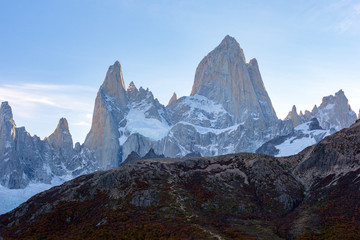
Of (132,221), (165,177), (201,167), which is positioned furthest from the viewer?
(201,167)

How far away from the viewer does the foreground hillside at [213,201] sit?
103375mm

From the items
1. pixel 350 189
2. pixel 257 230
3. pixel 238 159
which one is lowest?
pixel 257 230

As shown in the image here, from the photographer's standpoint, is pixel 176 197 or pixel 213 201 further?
pixel 213 201

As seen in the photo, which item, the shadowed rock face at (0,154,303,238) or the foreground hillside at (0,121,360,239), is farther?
the shadowed rock face at (0,154,303,238)

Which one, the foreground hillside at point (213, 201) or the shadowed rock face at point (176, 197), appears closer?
the foreground hillside at point (213, 201)

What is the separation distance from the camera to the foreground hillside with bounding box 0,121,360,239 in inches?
4070

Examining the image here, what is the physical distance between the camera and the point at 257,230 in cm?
10475

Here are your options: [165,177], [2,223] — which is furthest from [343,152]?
[2,223]

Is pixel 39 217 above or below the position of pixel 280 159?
below

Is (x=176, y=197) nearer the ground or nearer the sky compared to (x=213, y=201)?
nearer the sky

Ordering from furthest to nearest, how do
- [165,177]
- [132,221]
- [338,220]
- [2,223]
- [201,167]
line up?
[201,167]
[165,177]
[2,223]
[132,221]
[338,220]

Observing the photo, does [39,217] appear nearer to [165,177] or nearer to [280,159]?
[165,177]

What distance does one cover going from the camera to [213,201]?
125375 millimetres

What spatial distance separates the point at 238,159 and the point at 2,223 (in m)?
83.2
